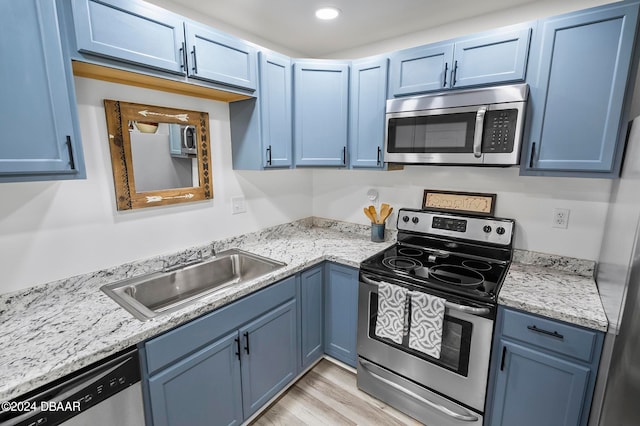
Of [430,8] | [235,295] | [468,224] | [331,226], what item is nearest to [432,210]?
[468,224]

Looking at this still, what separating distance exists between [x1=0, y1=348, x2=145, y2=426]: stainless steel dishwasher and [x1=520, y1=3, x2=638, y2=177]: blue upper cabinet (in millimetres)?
2093

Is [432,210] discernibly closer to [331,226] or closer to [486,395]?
[331,226]

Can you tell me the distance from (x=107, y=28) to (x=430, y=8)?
67.5 inches

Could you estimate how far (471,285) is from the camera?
1.62 metres

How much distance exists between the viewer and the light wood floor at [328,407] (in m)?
1.83

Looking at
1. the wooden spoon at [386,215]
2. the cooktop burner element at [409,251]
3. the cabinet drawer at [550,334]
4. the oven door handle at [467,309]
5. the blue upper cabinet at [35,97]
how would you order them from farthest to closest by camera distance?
the wooden spoon at [386,215], the cooktop burner element at [409,251], the oven door handle at [467,309], the cabinet drawer at [550,334], the blue upper cabinet at [35,97]

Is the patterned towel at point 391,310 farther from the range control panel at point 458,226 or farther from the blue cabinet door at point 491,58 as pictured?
the blue cabinet door at point 491,58

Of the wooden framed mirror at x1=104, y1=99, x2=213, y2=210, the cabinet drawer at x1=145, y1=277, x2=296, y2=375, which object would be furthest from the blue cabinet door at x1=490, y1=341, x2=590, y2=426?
the wooden framed mirror at x1=104, y1=99, x2=213, y2=210

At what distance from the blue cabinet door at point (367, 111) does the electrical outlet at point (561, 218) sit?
1085mm

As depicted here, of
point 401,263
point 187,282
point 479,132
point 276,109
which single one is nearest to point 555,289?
point 401,263

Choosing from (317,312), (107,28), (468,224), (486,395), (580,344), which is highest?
(107,28)

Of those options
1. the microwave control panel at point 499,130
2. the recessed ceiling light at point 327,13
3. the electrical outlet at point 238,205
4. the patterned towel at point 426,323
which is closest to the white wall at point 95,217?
the electrical outlet at point 238,205

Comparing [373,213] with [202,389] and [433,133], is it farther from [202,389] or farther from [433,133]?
[202,389]

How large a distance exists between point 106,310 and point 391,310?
56.4 inches
